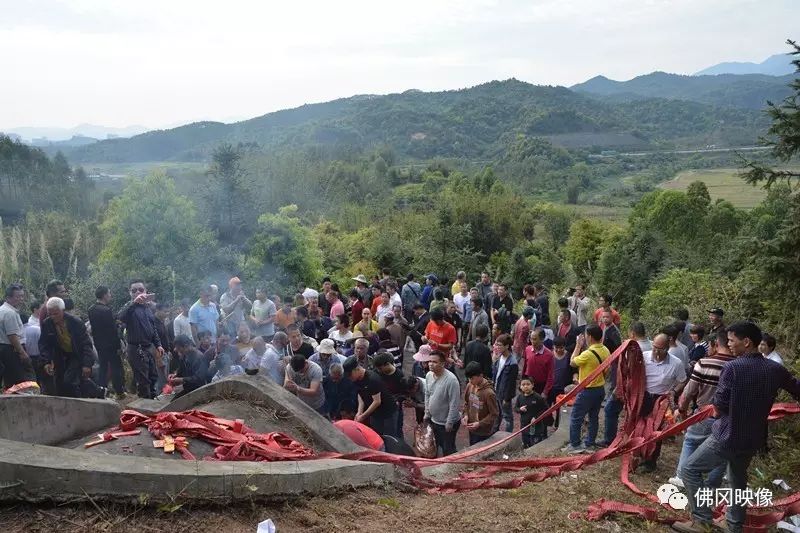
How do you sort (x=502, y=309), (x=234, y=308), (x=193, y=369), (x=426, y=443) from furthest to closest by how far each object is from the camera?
(x=502, y=309) < (x=234, y=308) < (x=193, y=369) < (x=426, y=443)

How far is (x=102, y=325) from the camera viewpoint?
8062 millimetres

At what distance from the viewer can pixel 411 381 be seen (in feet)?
24.2

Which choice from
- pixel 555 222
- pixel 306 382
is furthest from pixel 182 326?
pixel 555 222

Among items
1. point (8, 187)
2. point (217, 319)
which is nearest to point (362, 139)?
point (8, 187)

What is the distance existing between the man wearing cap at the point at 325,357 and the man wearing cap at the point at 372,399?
0.68m

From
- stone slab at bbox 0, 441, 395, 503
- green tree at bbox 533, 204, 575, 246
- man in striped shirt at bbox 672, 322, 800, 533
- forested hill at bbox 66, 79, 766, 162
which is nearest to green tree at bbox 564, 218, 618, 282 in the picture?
green tree at bbox 533, 204, 575, 246

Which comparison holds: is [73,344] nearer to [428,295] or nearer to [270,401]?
[270,401]

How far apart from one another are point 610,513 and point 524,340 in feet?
14.7

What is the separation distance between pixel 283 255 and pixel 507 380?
13.7m

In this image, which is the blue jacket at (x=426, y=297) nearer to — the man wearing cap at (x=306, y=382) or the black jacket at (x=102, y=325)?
the man wearing cap at (x=306, y=382)

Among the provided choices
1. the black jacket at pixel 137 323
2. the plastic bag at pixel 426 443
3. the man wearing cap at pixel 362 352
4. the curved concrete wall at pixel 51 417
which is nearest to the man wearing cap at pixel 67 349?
the black jacket at pixel 137 323

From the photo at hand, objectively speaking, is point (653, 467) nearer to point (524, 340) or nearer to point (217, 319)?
Answer: point (524, 340)

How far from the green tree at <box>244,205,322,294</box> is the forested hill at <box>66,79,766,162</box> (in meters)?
99.4

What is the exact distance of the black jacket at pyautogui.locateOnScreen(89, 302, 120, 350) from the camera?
26.4 ft
